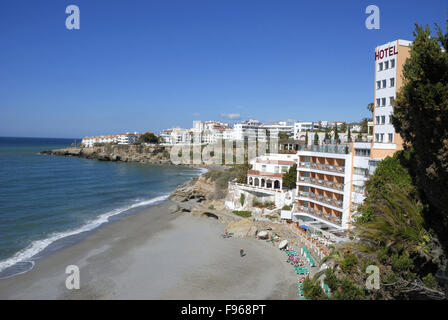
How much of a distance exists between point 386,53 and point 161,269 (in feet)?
82.2

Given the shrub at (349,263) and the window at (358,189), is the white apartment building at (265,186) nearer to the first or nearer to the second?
the window at (358,189)

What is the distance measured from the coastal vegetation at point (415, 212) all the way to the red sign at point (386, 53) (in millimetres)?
13470

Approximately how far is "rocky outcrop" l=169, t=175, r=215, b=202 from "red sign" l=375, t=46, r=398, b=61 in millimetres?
27782

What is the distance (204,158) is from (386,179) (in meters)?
102

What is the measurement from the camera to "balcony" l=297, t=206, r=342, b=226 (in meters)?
26.3

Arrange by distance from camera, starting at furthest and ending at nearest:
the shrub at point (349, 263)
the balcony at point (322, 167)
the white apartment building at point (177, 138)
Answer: the white apartment building at point (177, 138) → the balcony at point (322, 167) → the shrub at point (349, 263)

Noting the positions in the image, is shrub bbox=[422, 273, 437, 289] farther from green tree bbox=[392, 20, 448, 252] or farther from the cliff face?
the cliff face

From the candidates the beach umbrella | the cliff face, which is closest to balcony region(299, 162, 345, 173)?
the beach umbrella

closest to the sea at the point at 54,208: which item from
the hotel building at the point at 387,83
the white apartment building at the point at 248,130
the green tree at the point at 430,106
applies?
the green tree at the point at 430,106

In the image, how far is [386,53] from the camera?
86.1 feet

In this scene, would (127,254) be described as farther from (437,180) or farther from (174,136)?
(174,136)

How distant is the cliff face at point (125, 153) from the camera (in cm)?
12356

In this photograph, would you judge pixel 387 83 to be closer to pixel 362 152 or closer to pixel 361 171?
pixel 362 152

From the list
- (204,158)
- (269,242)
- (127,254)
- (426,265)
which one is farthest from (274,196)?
(204,158)
